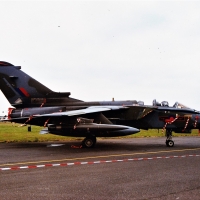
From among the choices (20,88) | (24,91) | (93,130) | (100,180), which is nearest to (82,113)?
(93,130)

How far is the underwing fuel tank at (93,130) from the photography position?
1498 centimetres

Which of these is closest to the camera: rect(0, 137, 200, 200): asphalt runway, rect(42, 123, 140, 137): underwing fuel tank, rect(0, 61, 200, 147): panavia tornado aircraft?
rect(0, 137, 200, 200): asphalt runway

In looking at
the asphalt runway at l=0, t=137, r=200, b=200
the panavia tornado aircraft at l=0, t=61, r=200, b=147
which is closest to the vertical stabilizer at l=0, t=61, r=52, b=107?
the panavia tornado aircraft at l=0, t=61, r=200, b=147

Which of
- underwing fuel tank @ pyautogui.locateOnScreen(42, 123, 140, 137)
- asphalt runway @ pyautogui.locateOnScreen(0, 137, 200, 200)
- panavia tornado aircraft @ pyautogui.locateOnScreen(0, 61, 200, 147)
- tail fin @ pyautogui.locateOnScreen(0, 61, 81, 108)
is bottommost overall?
asphalt runway @ pyautogui.locateOnScreen(0, 137, 200, 200)

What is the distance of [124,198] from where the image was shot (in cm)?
557

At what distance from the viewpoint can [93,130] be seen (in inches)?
605

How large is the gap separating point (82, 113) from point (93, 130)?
106cm

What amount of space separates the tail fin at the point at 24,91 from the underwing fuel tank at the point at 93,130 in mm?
2774

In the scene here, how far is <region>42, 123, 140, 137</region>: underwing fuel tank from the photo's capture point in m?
15.0

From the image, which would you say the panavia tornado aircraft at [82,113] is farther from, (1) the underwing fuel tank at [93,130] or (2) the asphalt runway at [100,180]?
(2) the asphalt runway at [100,180]

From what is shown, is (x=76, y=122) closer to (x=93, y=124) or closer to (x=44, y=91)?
(x=93, y=124)

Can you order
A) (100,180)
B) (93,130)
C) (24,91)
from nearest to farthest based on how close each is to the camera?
(100,180), (93,130), (24,91)

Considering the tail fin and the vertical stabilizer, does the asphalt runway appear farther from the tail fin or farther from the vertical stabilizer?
the vertical stabilizer

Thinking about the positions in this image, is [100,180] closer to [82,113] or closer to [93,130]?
[93,130]
